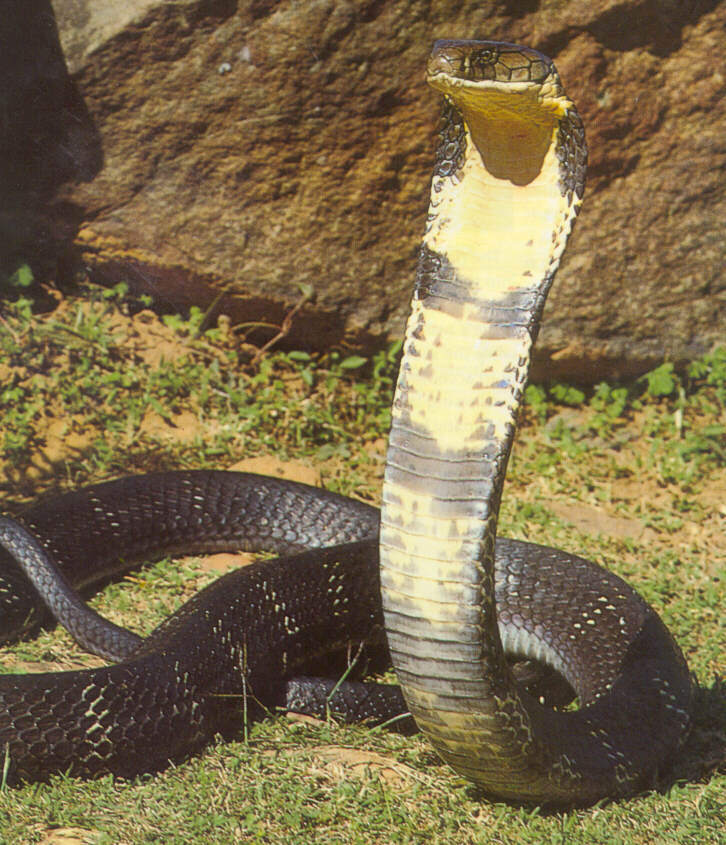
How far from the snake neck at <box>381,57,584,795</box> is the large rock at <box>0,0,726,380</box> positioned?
8.83 ft

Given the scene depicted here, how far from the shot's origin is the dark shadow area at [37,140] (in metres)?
5.21

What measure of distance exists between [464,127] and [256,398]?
11.1 ft

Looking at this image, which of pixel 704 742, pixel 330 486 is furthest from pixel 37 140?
pixel 704 742

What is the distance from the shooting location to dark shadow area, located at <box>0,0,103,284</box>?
521cm

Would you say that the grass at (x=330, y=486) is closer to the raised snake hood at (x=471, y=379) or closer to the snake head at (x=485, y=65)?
the raised snake hood at (x=471, y=379)

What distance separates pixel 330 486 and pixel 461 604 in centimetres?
290

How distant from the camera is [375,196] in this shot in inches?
217

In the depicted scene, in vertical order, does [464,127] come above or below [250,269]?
above

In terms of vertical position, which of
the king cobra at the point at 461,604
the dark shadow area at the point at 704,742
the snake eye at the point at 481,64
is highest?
the snake eye at the point at 481,64

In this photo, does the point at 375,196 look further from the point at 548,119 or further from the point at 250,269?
the point at 548,119

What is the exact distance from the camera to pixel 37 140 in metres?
5.45

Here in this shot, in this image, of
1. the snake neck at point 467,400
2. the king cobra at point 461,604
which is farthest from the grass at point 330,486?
the snake neck at point 467,400

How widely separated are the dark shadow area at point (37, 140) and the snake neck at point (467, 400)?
3334 mm

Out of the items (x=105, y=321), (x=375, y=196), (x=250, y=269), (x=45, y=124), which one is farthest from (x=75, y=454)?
(x=375, y=196)
